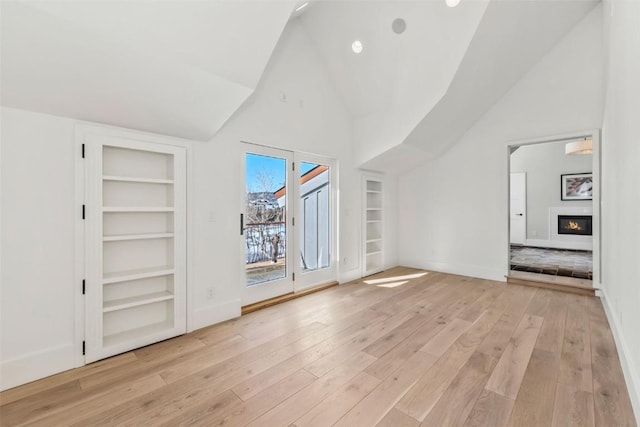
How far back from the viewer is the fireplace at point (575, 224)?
703 centimetres

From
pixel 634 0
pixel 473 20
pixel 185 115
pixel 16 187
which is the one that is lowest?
pixel 16 187

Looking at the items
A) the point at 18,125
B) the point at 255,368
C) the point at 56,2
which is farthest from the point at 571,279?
the point at 18,125

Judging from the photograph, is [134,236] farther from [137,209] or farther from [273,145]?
[273,145]

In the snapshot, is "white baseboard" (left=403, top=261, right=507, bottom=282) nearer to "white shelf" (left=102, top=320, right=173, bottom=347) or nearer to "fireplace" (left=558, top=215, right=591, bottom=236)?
"white shelf" (left=102, top=320, right=173, bottom=347)

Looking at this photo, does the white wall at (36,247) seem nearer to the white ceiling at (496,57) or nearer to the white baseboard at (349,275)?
the white baseboard at (349,275)

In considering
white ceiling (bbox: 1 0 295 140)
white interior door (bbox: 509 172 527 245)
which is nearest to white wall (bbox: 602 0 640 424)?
white ceiling (bbox: 1 0 295 140)

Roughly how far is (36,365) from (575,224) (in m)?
10.2

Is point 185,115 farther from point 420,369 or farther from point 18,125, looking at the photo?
point 420,369

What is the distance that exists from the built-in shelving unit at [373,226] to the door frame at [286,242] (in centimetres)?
170

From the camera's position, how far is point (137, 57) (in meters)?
1.81

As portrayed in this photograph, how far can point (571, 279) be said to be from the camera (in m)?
4.21

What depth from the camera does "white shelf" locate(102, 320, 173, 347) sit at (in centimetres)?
233

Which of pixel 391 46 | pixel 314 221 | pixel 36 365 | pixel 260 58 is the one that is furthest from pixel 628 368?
pixel 36 365

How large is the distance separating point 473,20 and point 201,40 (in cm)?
275
